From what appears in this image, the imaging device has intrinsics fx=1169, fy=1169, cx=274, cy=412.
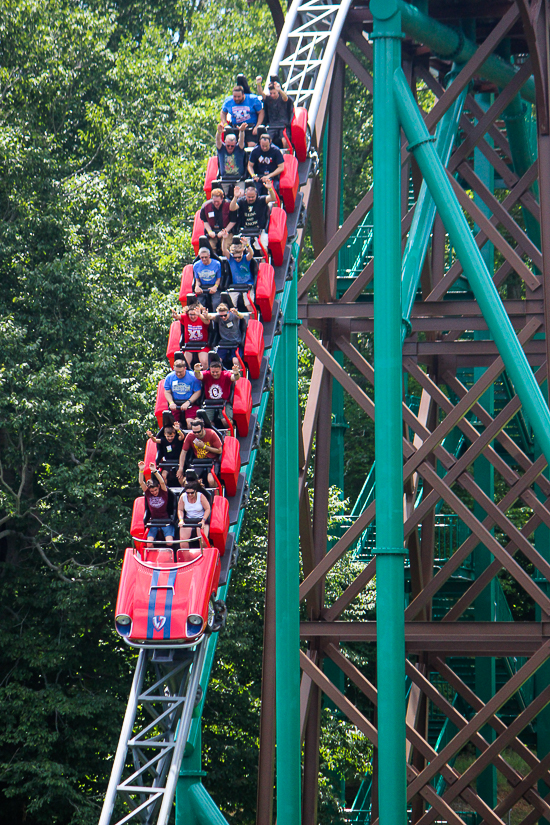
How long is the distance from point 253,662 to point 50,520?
336 cm

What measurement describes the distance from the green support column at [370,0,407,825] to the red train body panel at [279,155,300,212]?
0.81m

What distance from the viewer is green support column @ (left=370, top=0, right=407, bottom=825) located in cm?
886

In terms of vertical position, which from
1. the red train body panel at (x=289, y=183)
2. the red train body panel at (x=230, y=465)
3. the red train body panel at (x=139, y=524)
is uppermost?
the red train body panel at (x=289, y=183)

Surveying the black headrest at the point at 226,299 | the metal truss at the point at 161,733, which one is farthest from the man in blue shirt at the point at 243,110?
the metal truss at the point at 161,733

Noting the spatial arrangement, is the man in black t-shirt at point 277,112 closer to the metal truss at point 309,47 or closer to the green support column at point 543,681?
the metal truss at point 309,47

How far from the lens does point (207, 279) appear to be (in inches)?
372

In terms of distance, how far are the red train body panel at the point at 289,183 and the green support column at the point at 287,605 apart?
5.41ft

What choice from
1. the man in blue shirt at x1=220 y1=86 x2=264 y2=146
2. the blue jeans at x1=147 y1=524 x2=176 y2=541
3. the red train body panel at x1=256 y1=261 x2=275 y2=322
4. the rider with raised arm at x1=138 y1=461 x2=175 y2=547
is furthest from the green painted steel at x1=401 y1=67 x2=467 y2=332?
the blue jeans at x1=147 y1=524 x2=176 y2=541

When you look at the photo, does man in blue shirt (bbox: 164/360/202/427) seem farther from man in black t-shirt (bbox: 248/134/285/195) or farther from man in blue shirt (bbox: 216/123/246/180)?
man in blue shirt (bbox: 216/123/246/180)

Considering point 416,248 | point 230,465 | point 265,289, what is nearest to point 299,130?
point 416,248

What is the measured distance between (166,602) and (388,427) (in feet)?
9.62

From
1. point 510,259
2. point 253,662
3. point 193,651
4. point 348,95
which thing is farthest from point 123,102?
point 193,651

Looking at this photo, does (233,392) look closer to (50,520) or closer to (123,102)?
(50,520)

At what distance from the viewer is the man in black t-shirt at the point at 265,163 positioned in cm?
988
